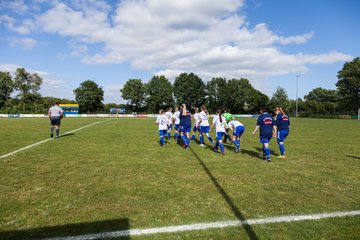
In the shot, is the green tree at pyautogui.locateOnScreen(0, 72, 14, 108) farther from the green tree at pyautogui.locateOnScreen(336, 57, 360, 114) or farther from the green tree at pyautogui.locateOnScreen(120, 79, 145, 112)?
the green tree at pyautogui.locateOnScreen(336, 57, 360, 114)

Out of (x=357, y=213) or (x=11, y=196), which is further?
(x=11, y=196)

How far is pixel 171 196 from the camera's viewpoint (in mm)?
4879

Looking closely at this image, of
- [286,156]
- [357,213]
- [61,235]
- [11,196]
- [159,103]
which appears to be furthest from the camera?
[159,103]

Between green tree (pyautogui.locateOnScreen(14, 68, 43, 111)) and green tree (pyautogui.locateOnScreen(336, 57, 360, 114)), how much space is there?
314 feet

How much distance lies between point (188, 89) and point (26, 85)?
54782mm

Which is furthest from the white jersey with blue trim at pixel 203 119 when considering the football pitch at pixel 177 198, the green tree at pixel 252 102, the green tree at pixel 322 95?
the green tree at pixel 322 95

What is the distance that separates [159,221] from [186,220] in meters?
0.42

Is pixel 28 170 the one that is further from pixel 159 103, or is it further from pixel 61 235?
pixel 159 103

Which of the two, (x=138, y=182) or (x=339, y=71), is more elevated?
(x=339, y=71)

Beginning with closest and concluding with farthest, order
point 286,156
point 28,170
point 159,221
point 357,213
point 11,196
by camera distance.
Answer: point 159,221
point 357,213
point 11,196
point 28,170
point 286,156

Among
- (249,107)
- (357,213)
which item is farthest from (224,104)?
(357,213)

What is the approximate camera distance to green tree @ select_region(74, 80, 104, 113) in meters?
88.5

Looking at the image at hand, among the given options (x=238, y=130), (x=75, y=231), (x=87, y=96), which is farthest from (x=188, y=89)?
(x=75, y=231)

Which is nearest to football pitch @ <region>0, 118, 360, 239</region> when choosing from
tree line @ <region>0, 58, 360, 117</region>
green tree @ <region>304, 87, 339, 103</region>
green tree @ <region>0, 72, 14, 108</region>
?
tree line @ <region>0, 58, 360, 117</region>
